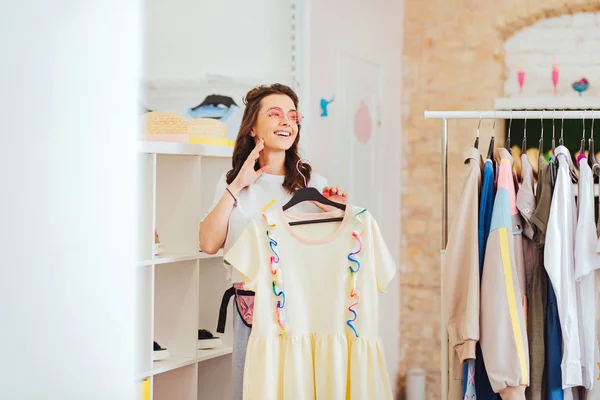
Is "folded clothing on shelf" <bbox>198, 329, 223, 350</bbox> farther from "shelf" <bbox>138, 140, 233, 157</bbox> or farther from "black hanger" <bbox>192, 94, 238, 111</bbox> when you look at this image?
"black hanger" <bbox>192, 94, 238, 111</bbox>

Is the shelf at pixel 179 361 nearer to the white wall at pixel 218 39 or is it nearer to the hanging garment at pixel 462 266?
the hanging garment at pixel 462 266

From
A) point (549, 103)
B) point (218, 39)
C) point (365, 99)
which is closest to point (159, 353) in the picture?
point (218, 39)

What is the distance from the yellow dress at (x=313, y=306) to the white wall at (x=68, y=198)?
1181 millimetres

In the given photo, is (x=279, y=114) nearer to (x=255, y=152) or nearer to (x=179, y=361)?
(x=255, y=152)

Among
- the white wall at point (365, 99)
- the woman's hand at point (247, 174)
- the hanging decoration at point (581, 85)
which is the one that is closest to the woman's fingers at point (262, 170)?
the woman's hand at point (247, 174)

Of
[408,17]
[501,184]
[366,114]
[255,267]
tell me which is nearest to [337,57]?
[366,114]

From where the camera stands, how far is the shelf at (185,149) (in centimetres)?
211

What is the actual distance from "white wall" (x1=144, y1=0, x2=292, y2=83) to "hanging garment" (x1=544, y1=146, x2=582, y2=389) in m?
1.31

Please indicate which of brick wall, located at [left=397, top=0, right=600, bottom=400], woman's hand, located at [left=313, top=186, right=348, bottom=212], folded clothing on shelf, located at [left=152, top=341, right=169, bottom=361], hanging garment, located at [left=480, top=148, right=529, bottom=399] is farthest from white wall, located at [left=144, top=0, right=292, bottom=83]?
brick wall, located at [left=397, top=0, right=600, bottom=400]

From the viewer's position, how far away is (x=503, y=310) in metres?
1.93

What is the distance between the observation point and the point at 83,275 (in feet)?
1.93

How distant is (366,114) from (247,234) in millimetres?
1957

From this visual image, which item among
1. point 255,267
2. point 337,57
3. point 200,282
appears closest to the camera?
point 255,267

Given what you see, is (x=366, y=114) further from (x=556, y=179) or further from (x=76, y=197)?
(x=76, y=197)
